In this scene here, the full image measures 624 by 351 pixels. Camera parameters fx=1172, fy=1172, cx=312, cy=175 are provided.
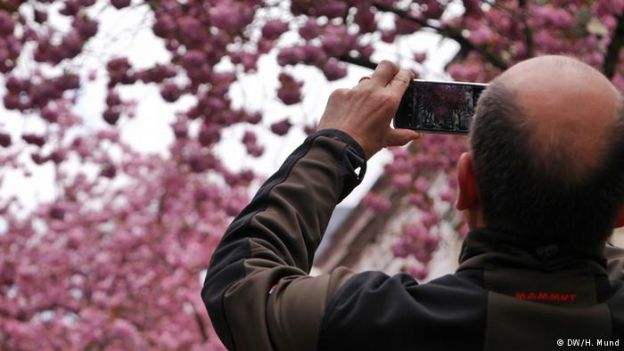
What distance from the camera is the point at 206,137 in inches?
325

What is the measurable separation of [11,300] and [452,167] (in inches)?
284

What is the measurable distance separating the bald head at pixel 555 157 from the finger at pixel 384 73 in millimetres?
281

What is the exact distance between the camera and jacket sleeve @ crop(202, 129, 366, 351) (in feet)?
5.80

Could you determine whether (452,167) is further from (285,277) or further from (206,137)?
(285,277)

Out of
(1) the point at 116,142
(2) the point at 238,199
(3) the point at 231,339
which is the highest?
(3) the point at 231,339

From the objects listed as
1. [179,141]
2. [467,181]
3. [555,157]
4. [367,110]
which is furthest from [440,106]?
[179,141]

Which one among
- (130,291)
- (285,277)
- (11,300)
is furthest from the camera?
(130,291)

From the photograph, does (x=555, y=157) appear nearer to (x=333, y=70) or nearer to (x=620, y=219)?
(x=620, y=219)

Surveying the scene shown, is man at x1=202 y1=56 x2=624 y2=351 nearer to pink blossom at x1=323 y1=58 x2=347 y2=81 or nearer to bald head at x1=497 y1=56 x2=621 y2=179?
bald head at x1=497 y1=56 x2=621 y2=179

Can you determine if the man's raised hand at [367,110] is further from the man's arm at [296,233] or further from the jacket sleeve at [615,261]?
the jacket sleeve at [615,261]

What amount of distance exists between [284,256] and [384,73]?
1.23 ft

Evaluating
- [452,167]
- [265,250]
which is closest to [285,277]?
[265,250]

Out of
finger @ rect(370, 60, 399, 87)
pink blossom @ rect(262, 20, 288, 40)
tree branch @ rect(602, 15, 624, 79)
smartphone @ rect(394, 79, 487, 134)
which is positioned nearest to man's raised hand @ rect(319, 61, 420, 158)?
finger @ rect(370, 60, 399, 87)

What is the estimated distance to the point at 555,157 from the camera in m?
1.71
